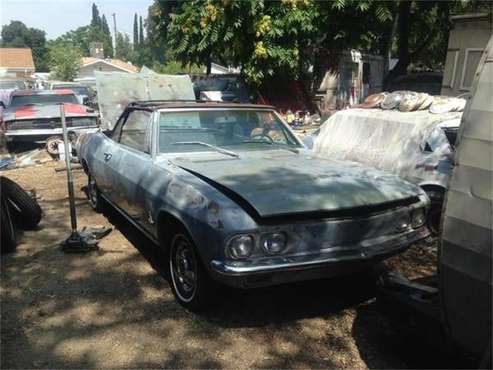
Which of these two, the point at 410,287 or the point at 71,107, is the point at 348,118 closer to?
the point at 410,287

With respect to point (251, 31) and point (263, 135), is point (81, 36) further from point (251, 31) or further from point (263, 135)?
point (263, 135)

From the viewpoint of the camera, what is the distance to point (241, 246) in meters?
3.07

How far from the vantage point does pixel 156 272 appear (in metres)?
4.44

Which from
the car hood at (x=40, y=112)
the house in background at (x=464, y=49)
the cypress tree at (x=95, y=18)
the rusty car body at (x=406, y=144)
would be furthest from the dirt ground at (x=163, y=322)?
the cypress tree at (x=95, y=18)

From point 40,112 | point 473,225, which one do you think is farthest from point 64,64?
point 473,225

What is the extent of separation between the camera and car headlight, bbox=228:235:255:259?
305cm

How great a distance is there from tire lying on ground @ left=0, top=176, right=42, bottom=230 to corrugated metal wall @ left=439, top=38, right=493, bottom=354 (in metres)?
4.73

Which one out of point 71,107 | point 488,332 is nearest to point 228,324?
point 488,332

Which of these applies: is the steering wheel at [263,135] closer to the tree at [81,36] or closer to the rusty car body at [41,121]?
the rusty car body at [41,121]

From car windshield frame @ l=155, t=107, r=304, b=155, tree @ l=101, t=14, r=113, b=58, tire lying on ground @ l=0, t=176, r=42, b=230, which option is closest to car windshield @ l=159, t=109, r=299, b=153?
car windshield frame @ l=155, t=107, r=304, b=155

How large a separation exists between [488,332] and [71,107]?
1121 cm

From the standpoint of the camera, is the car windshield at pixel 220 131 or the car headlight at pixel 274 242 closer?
the car headlight at pixel 274 242

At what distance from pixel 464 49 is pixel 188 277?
15141mm

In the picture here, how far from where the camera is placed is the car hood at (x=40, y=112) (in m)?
11.0
